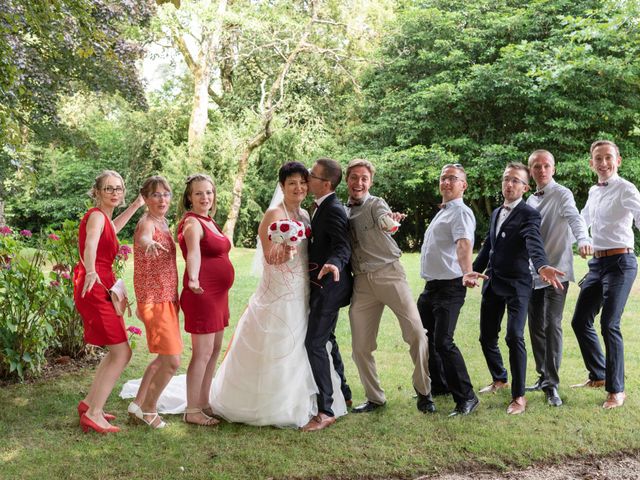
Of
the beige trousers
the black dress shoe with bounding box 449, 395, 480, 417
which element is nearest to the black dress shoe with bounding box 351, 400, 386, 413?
the beige trousers

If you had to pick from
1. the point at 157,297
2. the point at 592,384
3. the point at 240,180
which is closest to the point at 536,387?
the point at 592,384

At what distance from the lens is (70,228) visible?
605 centimetres

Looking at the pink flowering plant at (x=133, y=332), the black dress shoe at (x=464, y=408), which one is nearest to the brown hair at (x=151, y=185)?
the pink flowering plant at (x=133, y=332)

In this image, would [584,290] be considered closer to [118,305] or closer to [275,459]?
[275,459]

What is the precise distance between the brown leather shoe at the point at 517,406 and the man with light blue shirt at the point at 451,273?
0.25 m

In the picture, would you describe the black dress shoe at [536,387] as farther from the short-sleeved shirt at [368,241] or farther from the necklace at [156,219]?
the necklace at [156,219]

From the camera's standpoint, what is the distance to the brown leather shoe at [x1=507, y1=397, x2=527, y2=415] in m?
4.90

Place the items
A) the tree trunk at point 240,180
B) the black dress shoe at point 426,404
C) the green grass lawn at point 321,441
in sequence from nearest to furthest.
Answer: the green grass lawn at point 321,441 → the black dress shoe at point 426,404 → the tree trunk at point 240,180

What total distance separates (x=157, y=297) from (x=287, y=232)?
1.03m

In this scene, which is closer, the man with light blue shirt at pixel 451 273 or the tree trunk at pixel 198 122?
the man with light blue shirt at pixel 451 273

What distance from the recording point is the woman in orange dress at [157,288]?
4492 millimetres

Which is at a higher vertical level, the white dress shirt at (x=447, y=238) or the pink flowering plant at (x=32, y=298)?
the white dress shirt at (x=447, y=238)

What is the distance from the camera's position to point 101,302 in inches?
175

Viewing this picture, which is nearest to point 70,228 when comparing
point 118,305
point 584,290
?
point 118,305
